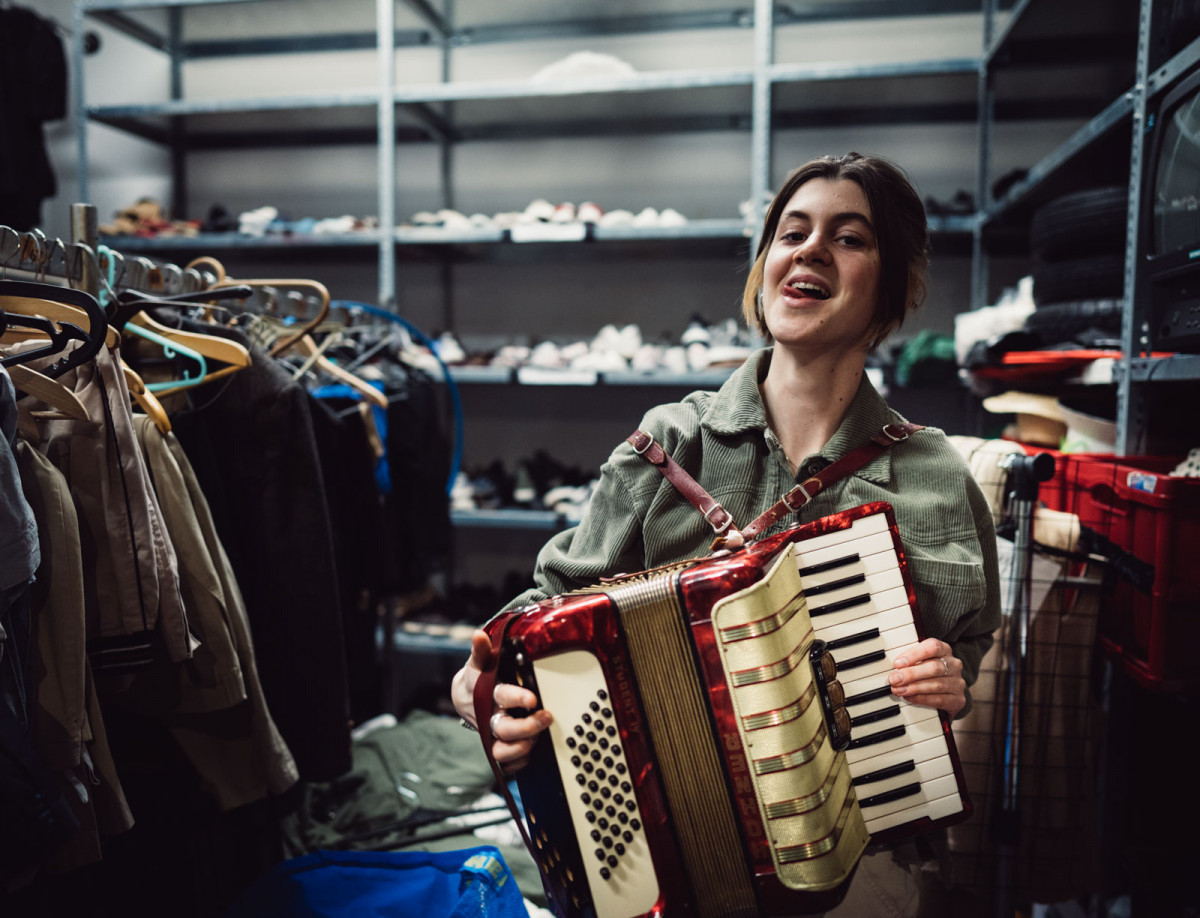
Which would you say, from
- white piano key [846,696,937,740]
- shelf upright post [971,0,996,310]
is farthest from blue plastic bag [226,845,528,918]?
shelf upright post [971,0,996,310]

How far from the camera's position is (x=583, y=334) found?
12.8ft

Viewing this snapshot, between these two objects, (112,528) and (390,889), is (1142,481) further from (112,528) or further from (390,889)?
(112,528)

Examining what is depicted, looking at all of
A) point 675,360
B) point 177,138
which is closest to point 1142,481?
point 675,360

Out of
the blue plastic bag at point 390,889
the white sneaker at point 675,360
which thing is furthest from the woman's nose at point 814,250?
the white sneaker at point 675,360

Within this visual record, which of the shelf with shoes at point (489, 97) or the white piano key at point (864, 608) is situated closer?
the white piano key at point (864, 608)

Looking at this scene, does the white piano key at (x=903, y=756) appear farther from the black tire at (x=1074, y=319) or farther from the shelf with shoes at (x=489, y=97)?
the shelf with shoes at (x=489, y=97)

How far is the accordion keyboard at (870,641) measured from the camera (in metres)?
1.08

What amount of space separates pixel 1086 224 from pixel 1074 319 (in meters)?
0.25

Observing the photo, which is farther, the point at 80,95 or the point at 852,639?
the point at 80,95

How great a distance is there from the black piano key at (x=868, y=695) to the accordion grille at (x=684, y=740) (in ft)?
0.76

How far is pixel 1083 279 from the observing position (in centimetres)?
205

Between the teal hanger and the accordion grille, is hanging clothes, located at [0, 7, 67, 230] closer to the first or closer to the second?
the teal hanger

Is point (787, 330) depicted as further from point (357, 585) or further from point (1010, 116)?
point (1010, 116)

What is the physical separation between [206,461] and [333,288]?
9.29 ft
